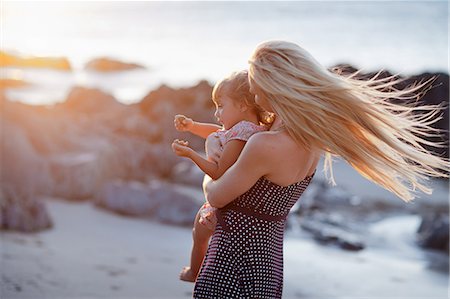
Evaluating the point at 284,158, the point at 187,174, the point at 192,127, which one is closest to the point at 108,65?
the point at 187,174

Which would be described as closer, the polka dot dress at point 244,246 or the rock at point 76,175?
the polka dot dress at point 244,246

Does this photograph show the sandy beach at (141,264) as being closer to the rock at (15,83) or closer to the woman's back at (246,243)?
the woman's back at (246,243)

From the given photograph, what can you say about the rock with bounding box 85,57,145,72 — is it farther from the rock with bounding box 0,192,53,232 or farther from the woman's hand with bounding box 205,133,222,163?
the woman's hand with bounding box 205,133,222,163

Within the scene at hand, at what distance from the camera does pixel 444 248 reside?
6074 mm

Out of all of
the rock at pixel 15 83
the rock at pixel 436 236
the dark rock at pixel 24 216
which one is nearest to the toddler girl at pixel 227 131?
the dark rock at pixel 24 216

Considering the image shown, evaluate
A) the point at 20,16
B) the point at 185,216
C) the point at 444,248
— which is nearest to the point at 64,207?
the point at 185,216

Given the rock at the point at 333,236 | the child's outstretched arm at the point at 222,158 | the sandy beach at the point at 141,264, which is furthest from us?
the rock at the point at 333,236

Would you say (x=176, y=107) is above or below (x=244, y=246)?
above

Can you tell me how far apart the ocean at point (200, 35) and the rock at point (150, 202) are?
95.4 inches

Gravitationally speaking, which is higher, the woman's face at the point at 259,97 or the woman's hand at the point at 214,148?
the woman's face at the point at 259,97

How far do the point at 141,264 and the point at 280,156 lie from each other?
268 cm

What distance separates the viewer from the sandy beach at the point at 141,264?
4.56 meters

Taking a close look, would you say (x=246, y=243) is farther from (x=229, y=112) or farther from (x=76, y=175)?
(x=76, y=175)

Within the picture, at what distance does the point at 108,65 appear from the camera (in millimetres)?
11562
